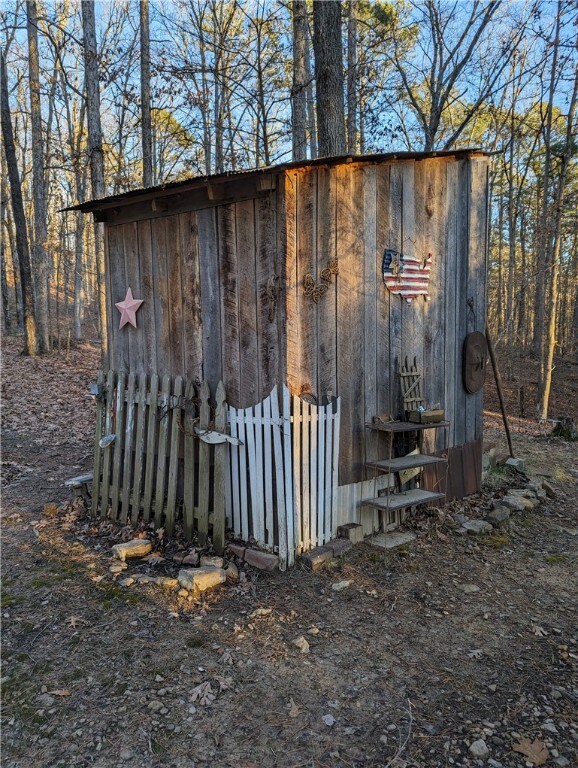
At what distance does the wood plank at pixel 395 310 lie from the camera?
498 cm

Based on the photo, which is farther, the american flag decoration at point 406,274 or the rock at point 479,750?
the american flag decoration at point 406,274

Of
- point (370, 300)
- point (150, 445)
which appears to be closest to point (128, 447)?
point (150, 445)

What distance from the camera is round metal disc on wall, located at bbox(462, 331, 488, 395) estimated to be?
19.7ft

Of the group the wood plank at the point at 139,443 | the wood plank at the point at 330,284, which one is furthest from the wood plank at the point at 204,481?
the wood plank at the point at 330,284

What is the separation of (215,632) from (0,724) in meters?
1.28

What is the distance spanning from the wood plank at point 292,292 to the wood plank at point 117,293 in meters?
2.23

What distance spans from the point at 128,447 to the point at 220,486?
1.34 metres

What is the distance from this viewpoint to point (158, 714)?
2.62 meters

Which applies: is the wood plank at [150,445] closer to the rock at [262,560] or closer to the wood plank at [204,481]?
the wood plank at [204,481]

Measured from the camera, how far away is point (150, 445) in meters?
4.97

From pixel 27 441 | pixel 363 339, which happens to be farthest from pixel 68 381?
pixel 363 339

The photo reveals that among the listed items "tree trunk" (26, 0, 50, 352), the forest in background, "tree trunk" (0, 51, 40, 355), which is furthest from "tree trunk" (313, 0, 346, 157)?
"tree trunk" (0, 51, 40, 355)

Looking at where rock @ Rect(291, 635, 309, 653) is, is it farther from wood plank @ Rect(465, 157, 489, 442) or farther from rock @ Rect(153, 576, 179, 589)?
wood plank @ Rect(465, 157, 489, 442)

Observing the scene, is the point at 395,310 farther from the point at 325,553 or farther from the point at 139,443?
the point at 139,443
